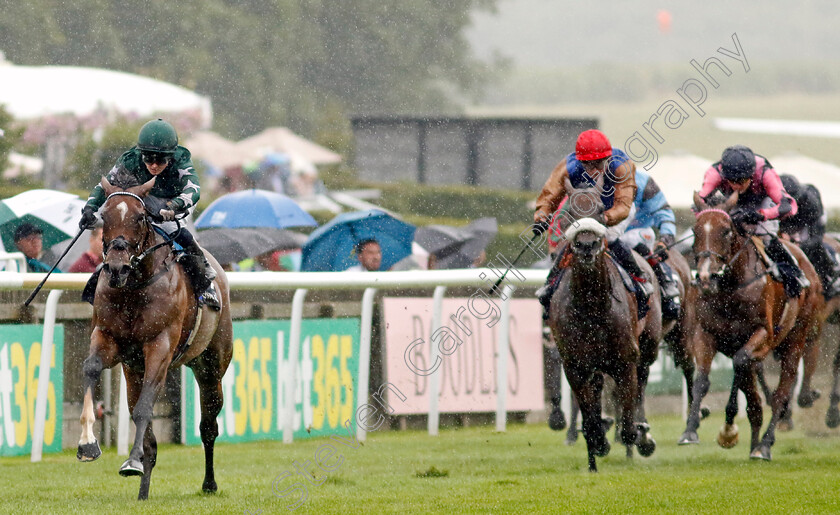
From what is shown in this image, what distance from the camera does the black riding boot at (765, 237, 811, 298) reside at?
381 inches

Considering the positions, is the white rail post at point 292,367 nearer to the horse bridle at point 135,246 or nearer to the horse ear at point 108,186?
the horse bridle at point 135,246

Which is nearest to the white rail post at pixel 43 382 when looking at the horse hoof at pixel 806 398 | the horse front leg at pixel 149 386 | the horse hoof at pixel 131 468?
the horse front leg at pixel 149 386

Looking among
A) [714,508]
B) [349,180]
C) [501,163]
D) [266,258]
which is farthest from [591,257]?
[349,180]

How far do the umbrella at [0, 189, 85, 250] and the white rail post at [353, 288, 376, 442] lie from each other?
2316 mm

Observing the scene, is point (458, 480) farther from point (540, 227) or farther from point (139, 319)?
point (139, 319)

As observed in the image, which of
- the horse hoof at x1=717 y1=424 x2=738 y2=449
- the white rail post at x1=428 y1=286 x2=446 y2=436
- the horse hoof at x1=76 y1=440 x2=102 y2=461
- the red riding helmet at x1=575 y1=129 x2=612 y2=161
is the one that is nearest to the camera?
the horse hoof at x1=76 y1=440 x2=102 y2=461

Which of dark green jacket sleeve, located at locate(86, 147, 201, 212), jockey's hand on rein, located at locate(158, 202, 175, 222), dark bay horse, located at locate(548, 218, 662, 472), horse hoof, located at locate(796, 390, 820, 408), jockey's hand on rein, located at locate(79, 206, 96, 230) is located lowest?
horse hoof, located at locate(796, 390, 820, 408)

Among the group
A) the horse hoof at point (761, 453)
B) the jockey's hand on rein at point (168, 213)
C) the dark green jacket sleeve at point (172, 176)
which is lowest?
the horse hoof at point (761, 453)

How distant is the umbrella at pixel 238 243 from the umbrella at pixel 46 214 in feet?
3.59

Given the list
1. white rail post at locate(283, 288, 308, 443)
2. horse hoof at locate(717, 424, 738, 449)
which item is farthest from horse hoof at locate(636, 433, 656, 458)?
white rail post at locate(283, 288, 308, 443)

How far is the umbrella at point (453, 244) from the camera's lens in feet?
41.1

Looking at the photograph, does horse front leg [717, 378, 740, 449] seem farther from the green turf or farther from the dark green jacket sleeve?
the dark green jacket sleeve

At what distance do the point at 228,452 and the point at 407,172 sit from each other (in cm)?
1170

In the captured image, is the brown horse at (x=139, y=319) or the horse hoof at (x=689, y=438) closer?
the brown horse at (x=139, y=319)
